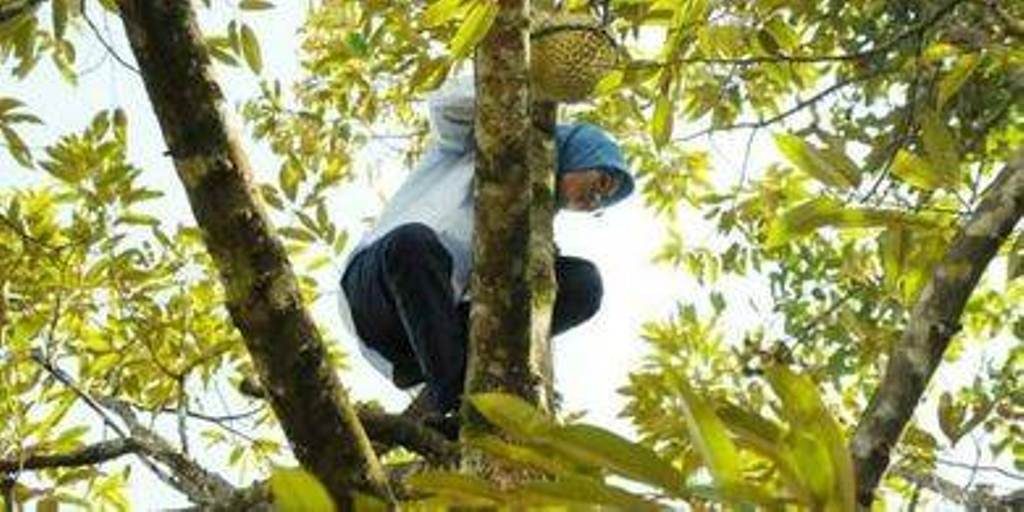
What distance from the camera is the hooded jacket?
6.42ft

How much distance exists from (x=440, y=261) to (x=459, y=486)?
1.24 metres

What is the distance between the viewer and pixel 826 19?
310cm

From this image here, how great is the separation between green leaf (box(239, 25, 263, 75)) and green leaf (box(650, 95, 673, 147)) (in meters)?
0.79

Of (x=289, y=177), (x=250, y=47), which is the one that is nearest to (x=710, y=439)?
(x=250, y=47)

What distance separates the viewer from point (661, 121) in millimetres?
1541

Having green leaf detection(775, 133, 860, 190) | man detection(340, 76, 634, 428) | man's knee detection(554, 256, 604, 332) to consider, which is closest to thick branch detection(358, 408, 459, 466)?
man detection(340, 76, 634, 428)

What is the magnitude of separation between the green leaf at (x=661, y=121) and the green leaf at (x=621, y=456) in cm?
97

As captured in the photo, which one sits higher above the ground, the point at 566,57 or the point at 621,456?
the point at 566,57

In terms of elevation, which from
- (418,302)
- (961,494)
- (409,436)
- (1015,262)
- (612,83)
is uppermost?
(612,83)

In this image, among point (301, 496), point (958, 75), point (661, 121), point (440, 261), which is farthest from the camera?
point (440, 261)

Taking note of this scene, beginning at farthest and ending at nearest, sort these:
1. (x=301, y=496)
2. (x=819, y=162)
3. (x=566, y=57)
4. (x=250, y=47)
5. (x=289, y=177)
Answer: (x=289, y=177) → (x=250, y=47) → (x=566, y=57) → (x=819, y=162) → (x=301, y=496)

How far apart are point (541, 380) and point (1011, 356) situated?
2.16m

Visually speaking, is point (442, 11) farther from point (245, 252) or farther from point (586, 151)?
point (586, 151)

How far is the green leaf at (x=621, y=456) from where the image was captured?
23.5 inches
